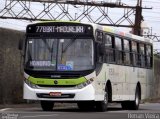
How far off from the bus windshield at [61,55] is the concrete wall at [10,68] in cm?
562

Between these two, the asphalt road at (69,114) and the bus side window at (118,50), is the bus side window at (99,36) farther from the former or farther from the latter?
the asphalt road at (69,114)

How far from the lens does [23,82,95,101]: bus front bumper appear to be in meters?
21.7

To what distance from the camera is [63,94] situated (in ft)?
71.3

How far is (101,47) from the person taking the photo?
22.5 m

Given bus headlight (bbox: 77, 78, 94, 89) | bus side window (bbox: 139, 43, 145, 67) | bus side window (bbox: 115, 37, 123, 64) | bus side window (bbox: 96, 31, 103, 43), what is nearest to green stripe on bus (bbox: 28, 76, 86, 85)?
bus headlight (bbox: 77, 78, 94, 89)

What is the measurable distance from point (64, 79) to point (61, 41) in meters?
1.47

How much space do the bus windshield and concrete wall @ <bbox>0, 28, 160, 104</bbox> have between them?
5.62m

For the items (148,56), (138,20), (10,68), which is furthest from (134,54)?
(138,20)

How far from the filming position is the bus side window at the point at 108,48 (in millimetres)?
23469

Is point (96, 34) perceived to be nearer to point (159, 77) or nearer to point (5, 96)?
point (5, 96)

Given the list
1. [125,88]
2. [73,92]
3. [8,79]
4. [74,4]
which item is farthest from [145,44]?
[74,4]

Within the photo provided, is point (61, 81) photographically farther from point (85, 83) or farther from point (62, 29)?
point (62, 29)

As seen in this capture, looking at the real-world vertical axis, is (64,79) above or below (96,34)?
below

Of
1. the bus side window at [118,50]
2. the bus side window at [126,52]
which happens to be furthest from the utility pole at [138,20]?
the bus side window at [118,50]
